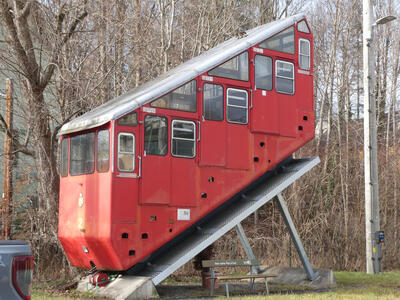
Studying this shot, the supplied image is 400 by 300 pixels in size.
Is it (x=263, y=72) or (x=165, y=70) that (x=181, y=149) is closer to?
(x=263, y=72)

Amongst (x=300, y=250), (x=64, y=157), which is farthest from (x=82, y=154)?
(x=300, y=250)

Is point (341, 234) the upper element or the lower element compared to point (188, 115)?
lower

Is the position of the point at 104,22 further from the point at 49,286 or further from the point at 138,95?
the point at 49,286

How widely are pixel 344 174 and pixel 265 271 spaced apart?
11463 mm

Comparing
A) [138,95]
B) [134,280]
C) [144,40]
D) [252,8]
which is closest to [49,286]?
[134,280]

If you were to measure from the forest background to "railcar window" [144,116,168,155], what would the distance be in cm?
375

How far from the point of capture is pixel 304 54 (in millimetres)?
15078

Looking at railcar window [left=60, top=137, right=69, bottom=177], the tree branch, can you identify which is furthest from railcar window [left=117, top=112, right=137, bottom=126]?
the tree branch

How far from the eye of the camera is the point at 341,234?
22.1m

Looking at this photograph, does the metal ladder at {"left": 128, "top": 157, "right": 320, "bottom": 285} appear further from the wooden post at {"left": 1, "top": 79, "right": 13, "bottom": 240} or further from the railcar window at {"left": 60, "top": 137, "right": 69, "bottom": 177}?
the wooden post at {"left": 1, "top": 79, "right": 13, "bottom": 240}

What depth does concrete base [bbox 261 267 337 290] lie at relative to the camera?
14.4 m

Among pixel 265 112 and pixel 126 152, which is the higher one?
pixel 265 112

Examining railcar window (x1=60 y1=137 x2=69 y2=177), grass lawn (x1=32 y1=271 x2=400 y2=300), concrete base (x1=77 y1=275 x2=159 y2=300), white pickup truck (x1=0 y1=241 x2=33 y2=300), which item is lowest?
grass lawn (x1=32 y1=271 x2=400 y2=300)

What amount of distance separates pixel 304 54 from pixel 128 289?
7553 mm
